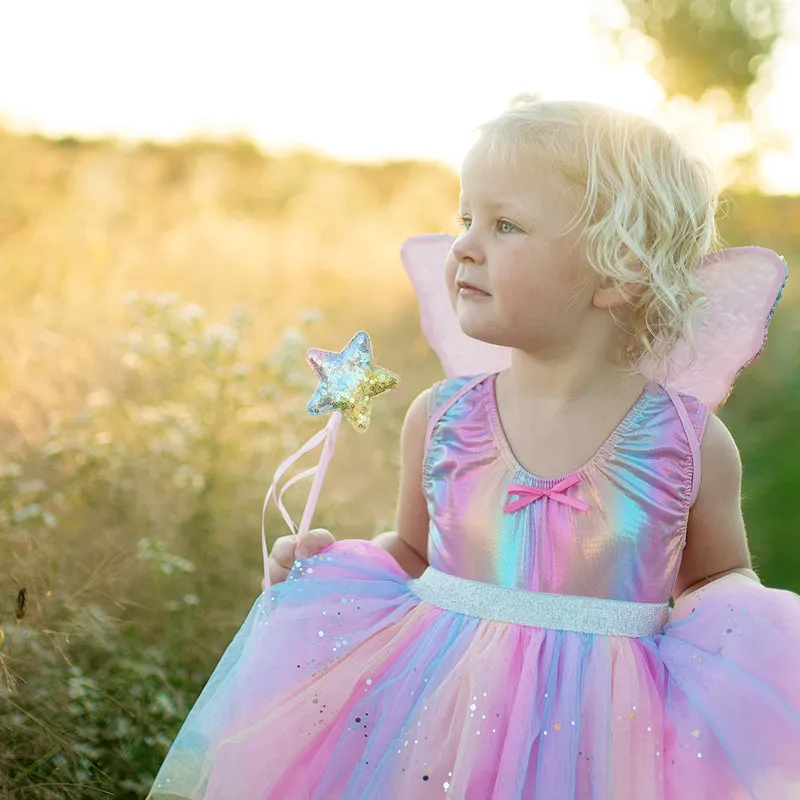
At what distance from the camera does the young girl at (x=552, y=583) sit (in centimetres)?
140

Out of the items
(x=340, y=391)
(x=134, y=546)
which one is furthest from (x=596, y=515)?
(x=134, y=546)

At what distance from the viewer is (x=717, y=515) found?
1655 mm

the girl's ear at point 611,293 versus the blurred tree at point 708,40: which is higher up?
the blurred tree at point 708,40

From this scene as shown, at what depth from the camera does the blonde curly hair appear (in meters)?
1.59

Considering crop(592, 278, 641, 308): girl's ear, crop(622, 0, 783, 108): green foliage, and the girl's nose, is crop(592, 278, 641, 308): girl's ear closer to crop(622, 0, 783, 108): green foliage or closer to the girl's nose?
the girl's nose

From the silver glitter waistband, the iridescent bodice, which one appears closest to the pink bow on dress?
the iridescent bodice

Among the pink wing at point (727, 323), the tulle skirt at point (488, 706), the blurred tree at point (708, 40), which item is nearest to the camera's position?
the tulle skirt at point (488, 706)

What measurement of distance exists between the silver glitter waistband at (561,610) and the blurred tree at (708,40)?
657 cm

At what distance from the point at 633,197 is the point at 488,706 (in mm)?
797

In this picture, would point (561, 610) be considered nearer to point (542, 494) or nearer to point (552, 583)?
point (552, 583)

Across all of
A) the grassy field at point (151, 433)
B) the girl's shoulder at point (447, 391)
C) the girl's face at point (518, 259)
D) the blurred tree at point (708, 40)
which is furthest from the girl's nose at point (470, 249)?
the blurred tree at point (708, 40)

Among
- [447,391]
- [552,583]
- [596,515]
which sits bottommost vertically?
[552,583]

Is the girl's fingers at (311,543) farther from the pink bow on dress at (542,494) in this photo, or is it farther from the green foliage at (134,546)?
the green foliage at (134,546)

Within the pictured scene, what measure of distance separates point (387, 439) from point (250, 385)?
578 mm
